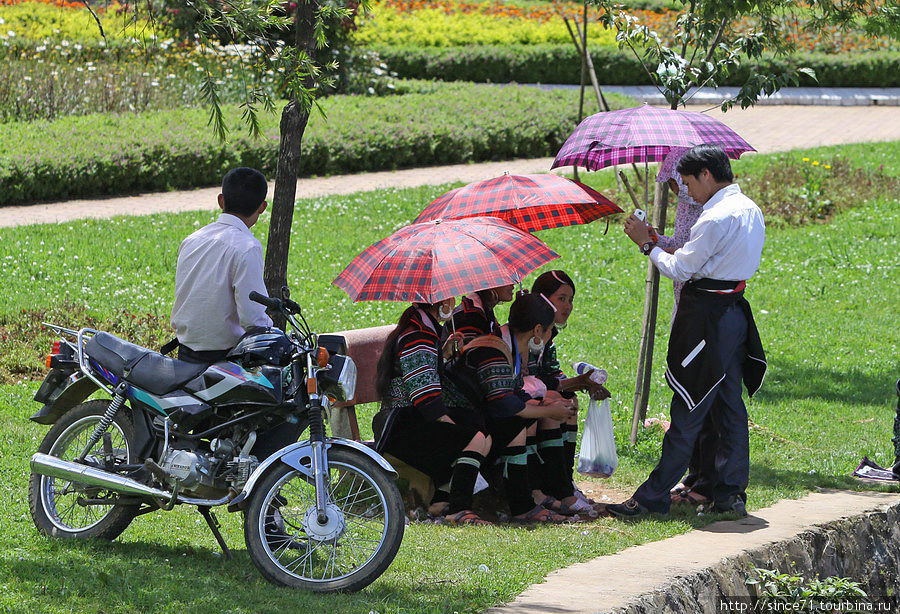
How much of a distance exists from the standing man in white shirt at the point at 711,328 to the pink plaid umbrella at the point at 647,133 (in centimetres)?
31

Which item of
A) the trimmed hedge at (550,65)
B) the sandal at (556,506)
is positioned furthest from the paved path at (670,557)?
the trimmed hedge at (550,65)

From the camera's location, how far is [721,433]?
5926mm

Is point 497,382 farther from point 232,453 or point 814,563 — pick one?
point 814,563

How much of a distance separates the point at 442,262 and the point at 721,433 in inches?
67.1

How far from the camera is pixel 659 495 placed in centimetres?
591

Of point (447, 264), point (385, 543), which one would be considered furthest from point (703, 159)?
point (385, 543)

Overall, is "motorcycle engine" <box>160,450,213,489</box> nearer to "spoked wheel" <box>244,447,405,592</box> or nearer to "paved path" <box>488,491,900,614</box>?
"spoked wheel" <box>244,447,405,592</box>

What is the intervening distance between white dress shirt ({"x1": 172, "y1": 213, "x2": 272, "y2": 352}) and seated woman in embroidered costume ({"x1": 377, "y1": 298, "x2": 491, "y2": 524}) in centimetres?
96

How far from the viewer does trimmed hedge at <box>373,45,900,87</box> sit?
69.6 feet

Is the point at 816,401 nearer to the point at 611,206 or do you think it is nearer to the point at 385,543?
the point at 611,206

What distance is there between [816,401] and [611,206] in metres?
3.00

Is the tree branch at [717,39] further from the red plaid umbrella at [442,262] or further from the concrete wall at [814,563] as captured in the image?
the concrete wall at [814,563]

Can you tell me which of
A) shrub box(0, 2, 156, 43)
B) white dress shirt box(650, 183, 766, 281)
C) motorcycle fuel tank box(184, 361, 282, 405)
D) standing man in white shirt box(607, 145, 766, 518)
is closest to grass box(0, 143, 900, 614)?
standing man in white shirt box(607, 145, 766, 518)

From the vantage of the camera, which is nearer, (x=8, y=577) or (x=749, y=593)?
(x=8, y=577)
